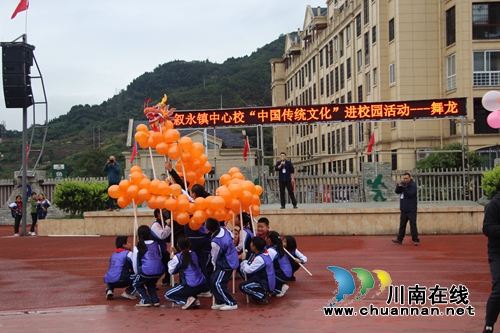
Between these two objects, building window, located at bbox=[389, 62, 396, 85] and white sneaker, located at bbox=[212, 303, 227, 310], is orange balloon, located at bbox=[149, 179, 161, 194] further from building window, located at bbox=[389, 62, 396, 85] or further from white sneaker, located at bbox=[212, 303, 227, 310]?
building window, located at bbox=[389, 62, 396, 85]

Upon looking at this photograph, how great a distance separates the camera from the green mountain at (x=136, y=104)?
2766 inches

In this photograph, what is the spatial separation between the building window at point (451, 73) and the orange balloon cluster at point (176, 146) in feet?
92.0

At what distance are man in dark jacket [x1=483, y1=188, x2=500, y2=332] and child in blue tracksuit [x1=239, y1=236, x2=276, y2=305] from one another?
11.1 ft

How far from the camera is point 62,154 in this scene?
75.8 metres

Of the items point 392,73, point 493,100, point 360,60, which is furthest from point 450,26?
point 493,100

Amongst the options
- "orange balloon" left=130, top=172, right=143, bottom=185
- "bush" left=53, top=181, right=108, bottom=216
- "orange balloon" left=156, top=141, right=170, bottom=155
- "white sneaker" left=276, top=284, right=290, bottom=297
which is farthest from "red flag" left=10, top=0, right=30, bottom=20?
"white sneaker" left=276, top=284, right=290, bottom=297

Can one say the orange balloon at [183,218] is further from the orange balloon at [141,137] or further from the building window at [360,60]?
the building window at [360,60]

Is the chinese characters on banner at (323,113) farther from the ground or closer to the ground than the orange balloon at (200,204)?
farther from the ground

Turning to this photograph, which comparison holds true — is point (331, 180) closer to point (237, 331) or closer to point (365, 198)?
point (365, 198)

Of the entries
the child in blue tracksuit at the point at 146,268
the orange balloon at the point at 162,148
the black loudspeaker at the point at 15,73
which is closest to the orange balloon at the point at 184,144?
the orange balloon at the point at 162,148

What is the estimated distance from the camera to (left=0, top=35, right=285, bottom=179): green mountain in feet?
230

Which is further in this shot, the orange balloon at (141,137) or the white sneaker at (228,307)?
the orange balloon at (141,137)

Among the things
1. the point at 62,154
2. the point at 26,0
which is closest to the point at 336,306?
the point at 26,0

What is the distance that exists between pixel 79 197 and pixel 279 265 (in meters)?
13.0
